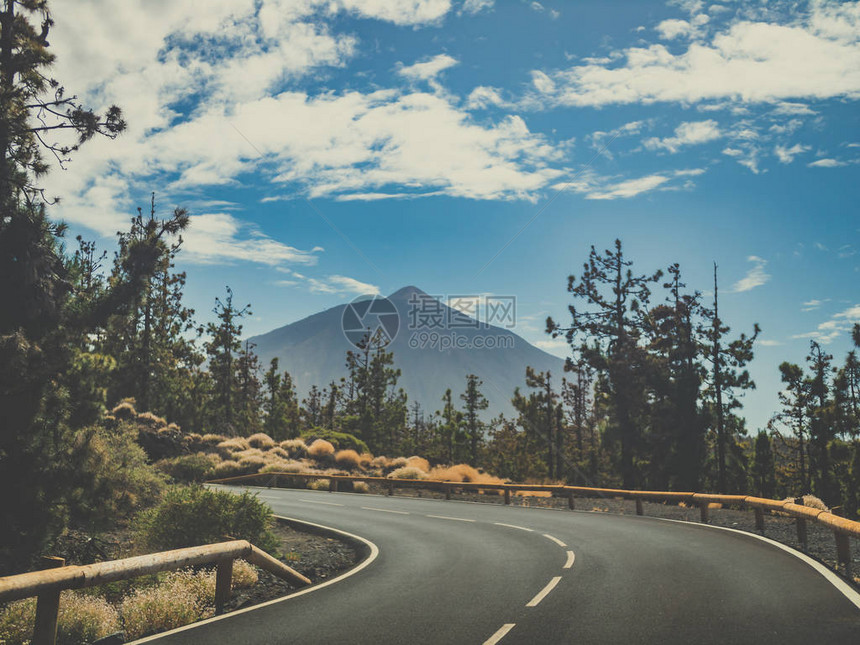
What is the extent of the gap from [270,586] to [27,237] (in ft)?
28.8

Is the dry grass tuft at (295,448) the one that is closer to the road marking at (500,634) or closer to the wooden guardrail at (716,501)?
the wooden guardrail at (716,501)

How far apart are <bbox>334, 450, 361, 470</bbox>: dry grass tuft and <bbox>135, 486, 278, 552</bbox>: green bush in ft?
93.8

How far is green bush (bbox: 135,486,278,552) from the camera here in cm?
1223

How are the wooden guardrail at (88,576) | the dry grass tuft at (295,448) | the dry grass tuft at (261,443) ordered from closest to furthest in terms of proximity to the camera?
the wooden guardrail at (88,576) → the dry grass tuft at (295,448) → the dry grass tuft at (261,443)

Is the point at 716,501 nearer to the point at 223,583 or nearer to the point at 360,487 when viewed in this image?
the point at 223,583

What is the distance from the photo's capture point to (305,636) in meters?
6.43

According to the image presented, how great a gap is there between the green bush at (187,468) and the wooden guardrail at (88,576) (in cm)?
2646

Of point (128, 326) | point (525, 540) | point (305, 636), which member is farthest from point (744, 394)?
point (128, 326)

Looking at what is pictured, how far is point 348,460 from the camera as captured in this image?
4153 centimetres

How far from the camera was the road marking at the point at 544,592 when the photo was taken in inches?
299

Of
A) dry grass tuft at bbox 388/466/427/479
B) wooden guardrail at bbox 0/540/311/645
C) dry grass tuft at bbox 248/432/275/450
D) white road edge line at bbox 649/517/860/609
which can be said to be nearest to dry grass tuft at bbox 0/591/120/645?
wooden guardrail at bbox 0/540/311/645

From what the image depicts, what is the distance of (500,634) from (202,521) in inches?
322

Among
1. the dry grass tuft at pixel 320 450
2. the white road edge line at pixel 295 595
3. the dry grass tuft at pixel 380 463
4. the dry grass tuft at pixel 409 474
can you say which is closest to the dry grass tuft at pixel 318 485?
the dry grass tuft at pixel 409 474

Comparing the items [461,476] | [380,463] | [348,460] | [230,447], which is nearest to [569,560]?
[461,476]
